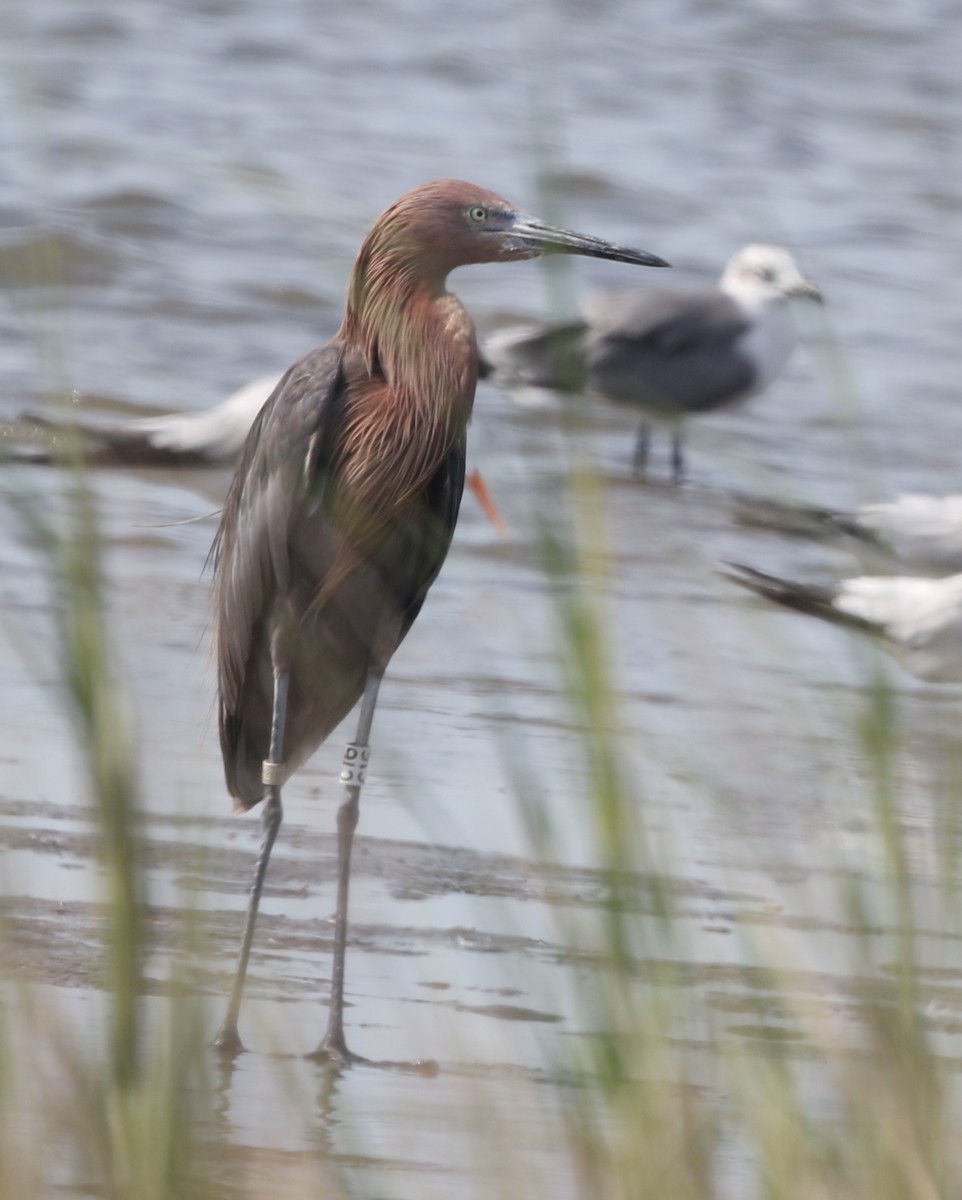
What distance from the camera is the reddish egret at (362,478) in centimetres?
356

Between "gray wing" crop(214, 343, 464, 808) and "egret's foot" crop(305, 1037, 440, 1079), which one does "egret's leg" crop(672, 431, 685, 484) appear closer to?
"gray wing" crop(214, 343, 464, 808)

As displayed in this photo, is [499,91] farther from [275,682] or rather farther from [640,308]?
[275,682]

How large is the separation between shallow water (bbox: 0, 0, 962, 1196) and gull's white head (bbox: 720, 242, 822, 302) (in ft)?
1.97

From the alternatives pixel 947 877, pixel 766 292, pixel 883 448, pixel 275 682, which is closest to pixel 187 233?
pixel 766 292

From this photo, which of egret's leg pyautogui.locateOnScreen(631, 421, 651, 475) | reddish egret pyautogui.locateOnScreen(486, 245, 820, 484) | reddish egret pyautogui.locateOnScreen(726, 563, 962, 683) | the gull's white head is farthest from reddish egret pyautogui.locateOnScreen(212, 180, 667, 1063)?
the gull's white head

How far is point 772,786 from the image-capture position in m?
2.65

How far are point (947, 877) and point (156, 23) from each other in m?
13.1

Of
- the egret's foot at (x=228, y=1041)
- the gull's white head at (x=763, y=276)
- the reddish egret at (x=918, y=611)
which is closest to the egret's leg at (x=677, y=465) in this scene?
the gull's white head at (x=763, y=276)

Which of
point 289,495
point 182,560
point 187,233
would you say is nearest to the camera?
point 289,495

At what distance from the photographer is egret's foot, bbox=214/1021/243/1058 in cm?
304

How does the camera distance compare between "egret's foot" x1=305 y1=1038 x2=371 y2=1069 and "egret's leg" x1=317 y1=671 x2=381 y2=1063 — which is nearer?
"egret's foot" x1=305 y1=1038 x2=371 y2=1069

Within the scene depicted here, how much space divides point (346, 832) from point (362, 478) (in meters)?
0.61

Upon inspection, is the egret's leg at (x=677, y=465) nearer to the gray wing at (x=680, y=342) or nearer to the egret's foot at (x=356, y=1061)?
the gray wing at (x=680, y=342)

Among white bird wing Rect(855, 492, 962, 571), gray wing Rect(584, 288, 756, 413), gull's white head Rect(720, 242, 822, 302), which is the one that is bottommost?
gray wing Rect(584, 288, 756, 413)
